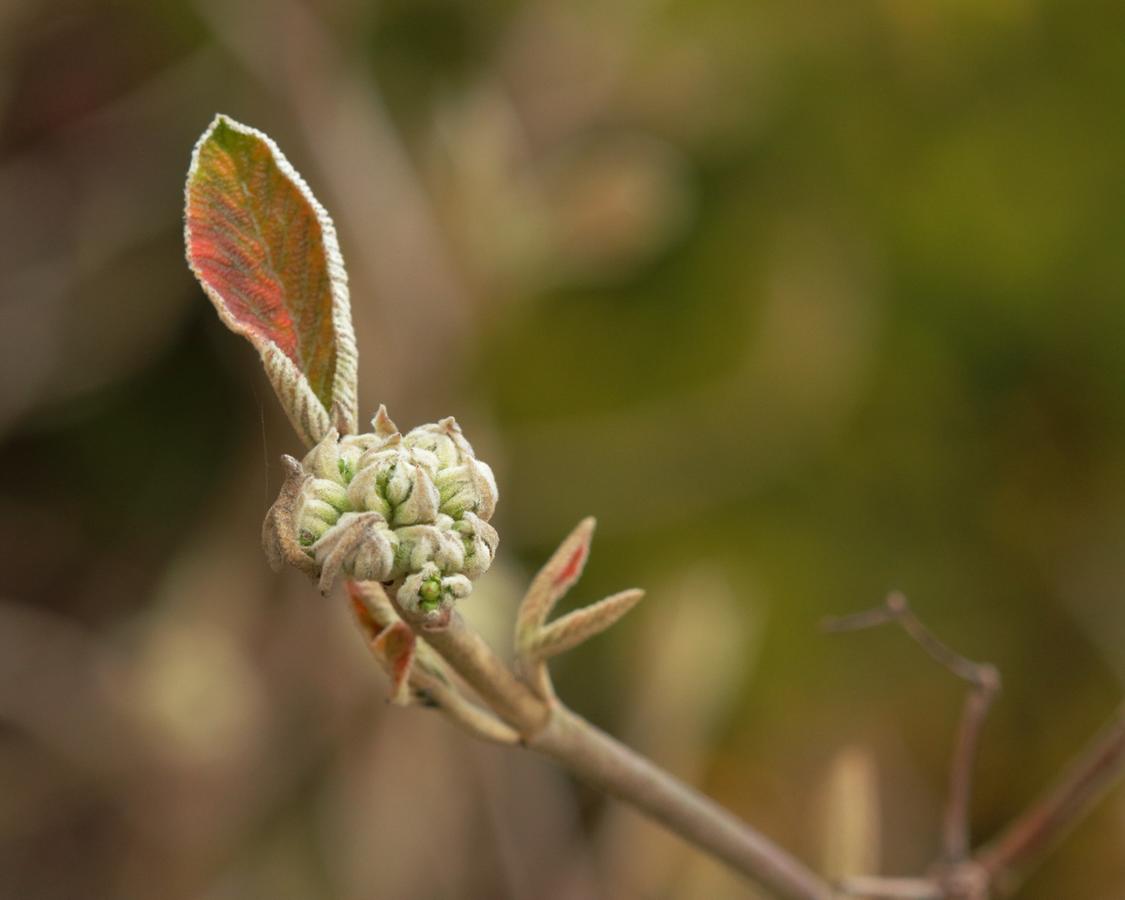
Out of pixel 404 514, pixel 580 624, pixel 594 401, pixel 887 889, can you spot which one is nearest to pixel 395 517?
pixel 404 514

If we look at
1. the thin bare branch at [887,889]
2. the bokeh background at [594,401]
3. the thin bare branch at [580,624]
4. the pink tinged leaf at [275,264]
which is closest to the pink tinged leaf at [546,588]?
the thin bare branch at [580,624]

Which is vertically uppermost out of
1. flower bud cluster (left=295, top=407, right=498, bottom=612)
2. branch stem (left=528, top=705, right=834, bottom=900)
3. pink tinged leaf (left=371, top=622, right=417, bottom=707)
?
flower bud cluster (left=295, top=407, right=498, bottom=612)

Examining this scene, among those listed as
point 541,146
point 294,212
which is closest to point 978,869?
point 294,212

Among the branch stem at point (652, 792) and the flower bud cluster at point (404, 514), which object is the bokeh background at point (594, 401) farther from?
the flower bud cluster at point (404, 514)

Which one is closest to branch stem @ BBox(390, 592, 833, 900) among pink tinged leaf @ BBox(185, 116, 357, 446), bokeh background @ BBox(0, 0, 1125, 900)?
pink tinged leaf @ BBox(185, 116, 357, 446)

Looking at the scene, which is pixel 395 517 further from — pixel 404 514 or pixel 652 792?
pixel 652 792

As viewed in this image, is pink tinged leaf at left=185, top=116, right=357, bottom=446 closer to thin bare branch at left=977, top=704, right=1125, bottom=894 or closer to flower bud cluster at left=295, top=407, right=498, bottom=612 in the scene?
flower bud cluster at left=295, top=407, right=498, bottom=612

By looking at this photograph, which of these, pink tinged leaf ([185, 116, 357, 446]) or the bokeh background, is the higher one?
pink tinged leaf ([185, 116, 357, 446])
